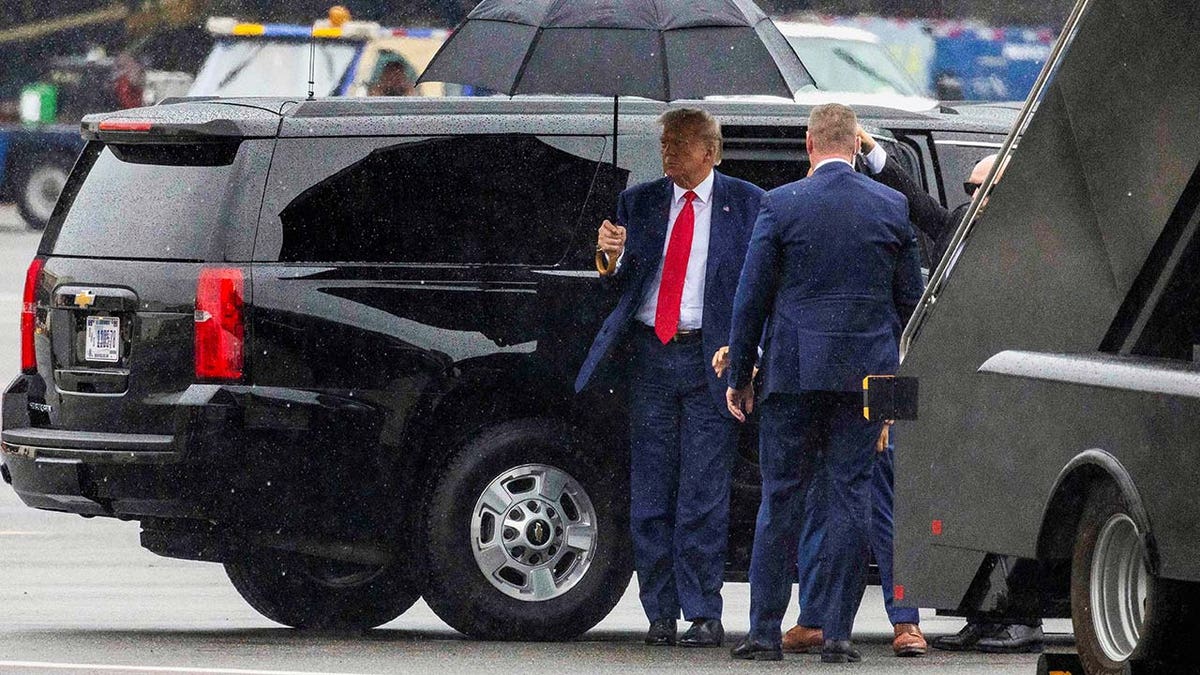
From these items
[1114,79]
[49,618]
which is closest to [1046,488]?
[1114,79]

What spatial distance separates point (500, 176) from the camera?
8.83 meters

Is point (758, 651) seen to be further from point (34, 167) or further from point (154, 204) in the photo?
point (34, 167)

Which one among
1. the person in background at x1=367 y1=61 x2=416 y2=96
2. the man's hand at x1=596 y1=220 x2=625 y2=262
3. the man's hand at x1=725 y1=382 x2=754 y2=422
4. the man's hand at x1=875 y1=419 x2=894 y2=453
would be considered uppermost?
the person in background at x1=367 y1=61 x2=416 y2=96

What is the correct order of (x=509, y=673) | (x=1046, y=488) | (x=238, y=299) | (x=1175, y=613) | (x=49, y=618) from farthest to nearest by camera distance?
(x=49, y=618)
(x=238, y=299)
(x=509, y=673)
(x=1046, y=488)
(x=1175, y=613)

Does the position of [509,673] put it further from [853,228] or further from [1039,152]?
[1039,152]

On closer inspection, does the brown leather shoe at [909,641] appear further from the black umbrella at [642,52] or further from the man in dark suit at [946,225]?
the black umbrella at [642,52]

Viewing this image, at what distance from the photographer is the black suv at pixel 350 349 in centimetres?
848

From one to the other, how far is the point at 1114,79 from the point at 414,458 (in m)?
3.26

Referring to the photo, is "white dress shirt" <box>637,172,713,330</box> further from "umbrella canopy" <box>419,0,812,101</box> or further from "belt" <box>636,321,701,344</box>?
"umbrella canopy" <box>419,0,812,101</box>

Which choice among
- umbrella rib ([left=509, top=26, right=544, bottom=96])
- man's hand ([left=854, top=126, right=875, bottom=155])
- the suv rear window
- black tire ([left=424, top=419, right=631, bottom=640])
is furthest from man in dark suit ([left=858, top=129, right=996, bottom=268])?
the suv rear window

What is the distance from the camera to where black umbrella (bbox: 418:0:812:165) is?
887cm

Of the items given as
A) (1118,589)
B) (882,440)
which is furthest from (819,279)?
(1118,589)

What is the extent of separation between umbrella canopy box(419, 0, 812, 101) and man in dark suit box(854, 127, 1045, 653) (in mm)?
393

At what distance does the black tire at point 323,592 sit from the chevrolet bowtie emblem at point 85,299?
134cm
